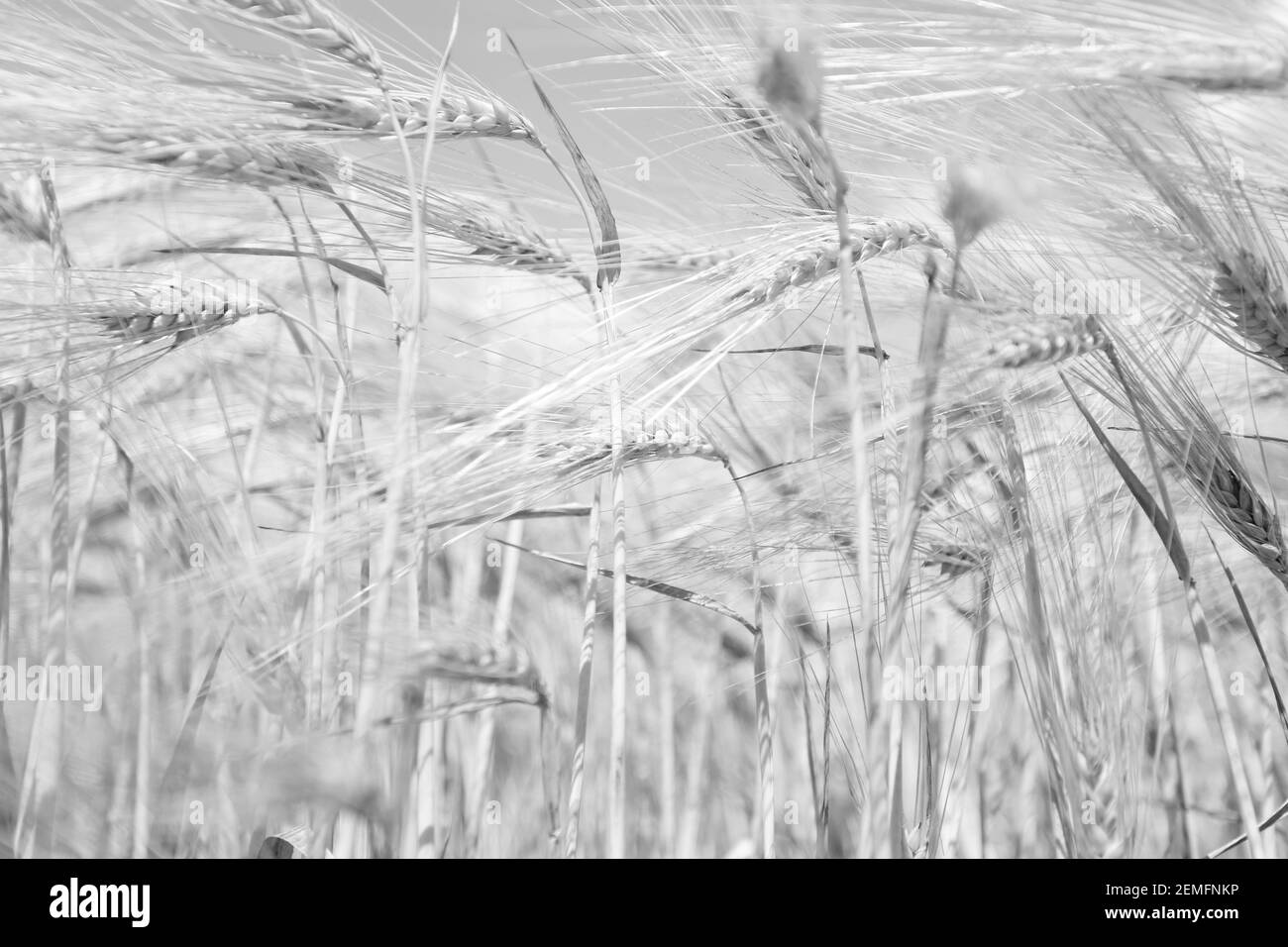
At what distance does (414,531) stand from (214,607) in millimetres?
201

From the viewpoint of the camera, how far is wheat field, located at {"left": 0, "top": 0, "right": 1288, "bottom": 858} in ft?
1.57

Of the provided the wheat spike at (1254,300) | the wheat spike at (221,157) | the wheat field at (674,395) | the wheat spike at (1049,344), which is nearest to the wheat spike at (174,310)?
the wheat field at (674,395)

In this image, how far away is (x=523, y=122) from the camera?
707 millimetres

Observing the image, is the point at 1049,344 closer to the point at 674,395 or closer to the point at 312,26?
the point at 674,395

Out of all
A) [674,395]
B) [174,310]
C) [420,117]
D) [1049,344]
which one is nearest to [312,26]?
[420,117]

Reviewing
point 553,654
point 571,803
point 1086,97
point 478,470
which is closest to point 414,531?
point 478,470

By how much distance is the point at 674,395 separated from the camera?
0.60 meters

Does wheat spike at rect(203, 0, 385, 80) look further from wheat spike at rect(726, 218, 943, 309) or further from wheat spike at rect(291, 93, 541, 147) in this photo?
wheat spike at rect(726, 218, 943, 309)

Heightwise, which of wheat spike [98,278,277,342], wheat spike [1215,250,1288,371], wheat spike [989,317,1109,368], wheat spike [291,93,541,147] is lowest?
wheat spike [989,317,1109,368]

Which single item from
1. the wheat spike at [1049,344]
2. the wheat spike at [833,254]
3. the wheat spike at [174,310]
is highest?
the wheat spike at [174,310]

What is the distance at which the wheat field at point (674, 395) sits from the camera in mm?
480

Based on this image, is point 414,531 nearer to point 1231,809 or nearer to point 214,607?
point 214,607

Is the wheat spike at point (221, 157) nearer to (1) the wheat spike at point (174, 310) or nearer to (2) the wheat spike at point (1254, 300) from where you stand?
(1) the wheat spike at point (174, 310)

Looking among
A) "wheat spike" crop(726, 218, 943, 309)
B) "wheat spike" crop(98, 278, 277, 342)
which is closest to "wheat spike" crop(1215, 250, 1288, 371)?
"wheat spike" crop(726, 218, 943, 309)
